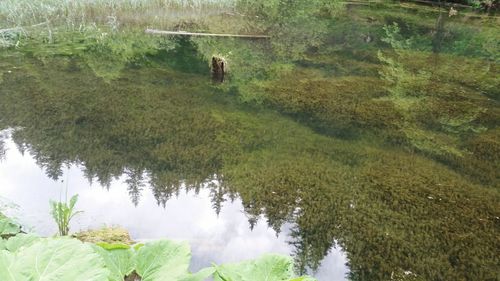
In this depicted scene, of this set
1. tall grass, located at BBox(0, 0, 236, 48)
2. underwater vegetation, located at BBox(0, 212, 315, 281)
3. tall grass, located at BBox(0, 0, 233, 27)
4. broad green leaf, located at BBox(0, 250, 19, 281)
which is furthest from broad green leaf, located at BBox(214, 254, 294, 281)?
tall grass, located at BBox(0, 0, 233, 27)

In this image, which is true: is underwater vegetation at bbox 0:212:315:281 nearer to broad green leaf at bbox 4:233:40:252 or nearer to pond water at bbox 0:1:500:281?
broad green leaf at bbox 4:233:40:252

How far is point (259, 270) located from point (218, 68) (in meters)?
6.60

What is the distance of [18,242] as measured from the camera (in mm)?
1391

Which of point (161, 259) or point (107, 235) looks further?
point (107, 235)

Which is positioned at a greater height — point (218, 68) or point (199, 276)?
point (199, 276)

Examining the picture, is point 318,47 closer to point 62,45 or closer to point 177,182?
point 62,45

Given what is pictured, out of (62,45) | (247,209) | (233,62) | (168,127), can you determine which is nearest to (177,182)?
(247,209)

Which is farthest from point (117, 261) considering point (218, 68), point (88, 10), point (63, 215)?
point (88, 10)

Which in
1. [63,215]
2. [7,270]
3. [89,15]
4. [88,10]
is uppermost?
[7,270]

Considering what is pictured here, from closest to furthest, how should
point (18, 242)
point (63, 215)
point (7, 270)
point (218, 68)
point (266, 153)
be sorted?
point (7, 270)
point (18, 242)
point (63, 215)
point (266, 153)
point (218, 68)

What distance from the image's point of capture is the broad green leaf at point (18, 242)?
136 cm

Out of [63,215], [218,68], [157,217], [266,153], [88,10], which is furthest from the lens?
[88,10]

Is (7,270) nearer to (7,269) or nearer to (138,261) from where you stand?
(7,269)

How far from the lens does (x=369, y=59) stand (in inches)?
390
